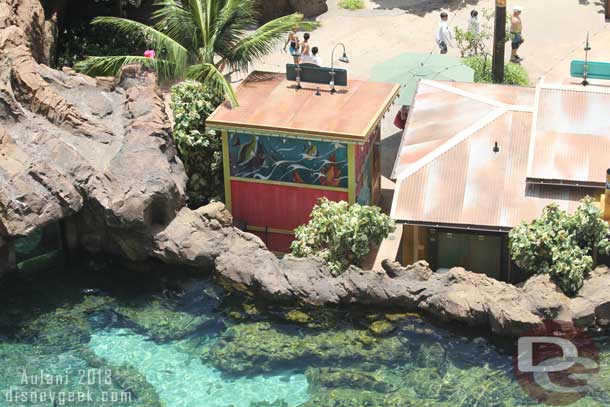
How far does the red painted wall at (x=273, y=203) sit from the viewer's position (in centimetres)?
2738

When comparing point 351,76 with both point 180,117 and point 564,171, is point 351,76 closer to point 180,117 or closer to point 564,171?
point 180,117

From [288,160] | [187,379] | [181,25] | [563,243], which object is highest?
[181,25]

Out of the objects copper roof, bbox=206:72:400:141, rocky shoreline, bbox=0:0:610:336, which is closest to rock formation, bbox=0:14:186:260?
rocky shoreline, bbox=0:0:610:336

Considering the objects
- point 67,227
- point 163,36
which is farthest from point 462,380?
point 163,36

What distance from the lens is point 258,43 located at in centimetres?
2903

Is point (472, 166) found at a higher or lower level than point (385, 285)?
higher

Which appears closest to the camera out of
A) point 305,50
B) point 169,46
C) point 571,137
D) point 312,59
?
point 571,137

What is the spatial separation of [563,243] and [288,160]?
21.1 ft

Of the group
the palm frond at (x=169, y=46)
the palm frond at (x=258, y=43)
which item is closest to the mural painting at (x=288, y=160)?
the palm frond at (x=169, y=46)

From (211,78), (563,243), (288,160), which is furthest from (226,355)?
(211,78)

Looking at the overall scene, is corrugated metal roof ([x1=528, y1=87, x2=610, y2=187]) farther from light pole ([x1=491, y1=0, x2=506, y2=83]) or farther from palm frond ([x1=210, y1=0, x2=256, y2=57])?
palm frond ([x1=210, y1=0, x2=256, y2=57])

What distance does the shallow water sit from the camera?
2303 centimetres

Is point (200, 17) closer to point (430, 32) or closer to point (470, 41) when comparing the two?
point (470, 41)

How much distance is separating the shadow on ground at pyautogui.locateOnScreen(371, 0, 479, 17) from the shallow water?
1556 centimetres
